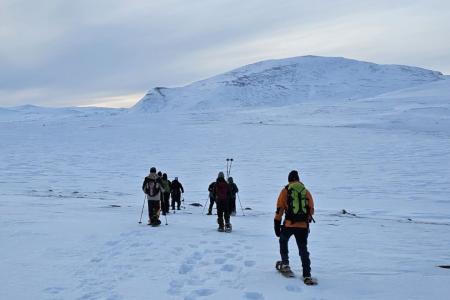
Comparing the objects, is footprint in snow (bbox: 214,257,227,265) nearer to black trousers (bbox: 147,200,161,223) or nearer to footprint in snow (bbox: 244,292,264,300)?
footprint in snow (bbox: 244,292,264,300)

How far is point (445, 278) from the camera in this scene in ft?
25.0

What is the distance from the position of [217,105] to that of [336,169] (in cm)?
16999

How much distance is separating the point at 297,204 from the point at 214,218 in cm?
887

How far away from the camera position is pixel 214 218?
15789 mm

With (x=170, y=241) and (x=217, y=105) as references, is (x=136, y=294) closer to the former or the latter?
(x=170, y=241)

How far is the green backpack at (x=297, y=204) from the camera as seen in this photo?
7.15 meters

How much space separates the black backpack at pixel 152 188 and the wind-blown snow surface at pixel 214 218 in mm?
936

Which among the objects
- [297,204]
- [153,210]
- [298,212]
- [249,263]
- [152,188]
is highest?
[297,204]

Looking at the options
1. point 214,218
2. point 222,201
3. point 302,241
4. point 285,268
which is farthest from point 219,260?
point 214,218

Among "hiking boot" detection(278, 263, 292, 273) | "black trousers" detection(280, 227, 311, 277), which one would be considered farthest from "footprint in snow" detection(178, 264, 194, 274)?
"black trousers" detection(280, 227, 311, 277)

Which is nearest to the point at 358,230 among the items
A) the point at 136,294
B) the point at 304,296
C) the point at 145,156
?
the point at 304,296

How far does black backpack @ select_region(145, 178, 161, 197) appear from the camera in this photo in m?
12.8

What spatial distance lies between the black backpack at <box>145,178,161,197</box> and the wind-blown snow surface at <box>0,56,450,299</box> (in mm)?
936

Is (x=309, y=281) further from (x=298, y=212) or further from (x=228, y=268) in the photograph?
(x=228, y=268)
